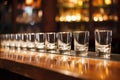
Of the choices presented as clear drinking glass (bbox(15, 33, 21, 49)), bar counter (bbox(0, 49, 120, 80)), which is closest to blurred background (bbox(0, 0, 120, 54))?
clear drinking glass (bbox(15, 33, 21, 49))

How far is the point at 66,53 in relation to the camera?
1.30m

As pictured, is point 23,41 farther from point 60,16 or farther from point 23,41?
point 60,16

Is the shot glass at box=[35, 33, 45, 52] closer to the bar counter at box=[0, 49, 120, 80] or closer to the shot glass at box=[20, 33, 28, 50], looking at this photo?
the shot glass at box=[20, 33, 28, 50]

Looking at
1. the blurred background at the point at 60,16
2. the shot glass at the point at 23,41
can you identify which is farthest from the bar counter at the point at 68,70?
the blurred background at the point at 60,16

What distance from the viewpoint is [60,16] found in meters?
4.14

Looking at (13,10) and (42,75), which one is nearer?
(42,75)

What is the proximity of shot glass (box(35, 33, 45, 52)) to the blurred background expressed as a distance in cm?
190

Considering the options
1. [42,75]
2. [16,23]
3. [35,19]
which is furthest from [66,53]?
[16,23]

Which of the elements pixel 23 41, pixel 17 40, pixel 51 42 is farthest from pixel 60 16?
pixel 51 42

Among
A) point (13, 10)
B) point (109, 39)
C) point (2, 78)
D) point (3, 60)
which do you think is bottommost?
point (2, 78)

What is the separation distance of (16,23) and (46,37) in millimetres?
3613

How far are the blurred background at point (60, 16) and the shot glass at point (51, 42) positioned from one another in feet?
6.47

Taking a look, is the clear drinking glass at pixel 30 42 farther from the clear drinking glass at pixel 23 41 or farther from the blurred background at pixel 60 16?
the blurred background at pixel 60 16

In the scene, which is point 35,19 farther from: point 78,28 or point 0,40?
point 0,40
